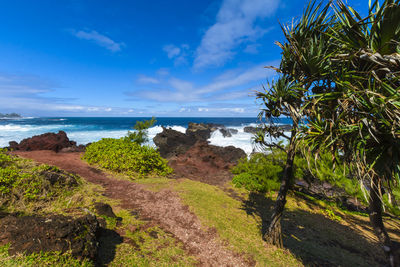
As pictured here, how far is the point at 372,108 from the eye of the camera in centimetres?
281

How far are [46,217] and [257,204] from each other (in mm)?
7982

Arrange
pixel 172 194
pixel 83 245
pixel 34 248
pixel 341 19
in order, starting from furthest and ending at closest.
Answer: pixel 172 194 → pixel 341 19 → pixel 83 245 → pixel 34 248

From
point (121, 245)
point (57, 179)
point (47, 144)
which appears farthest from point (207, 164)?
point (47, 144)

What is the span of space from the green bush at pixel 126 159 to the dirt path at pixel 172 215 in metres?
1.22

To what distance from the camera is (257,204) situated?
859cm

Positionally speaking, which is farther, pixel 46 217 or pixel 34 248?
pixel 46 217

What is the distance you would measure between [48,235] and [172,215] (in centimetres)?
375

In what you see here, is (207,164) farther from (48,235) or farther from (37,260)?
(37,260)

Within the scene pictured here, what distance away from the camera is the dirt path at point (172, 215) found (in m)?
4.43

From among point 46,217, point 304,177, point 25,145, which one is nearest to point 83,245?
point 46,217

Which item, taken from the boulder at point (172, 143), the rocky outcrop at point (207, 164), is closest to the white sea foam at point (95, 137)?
the boulder at point (172, 143)

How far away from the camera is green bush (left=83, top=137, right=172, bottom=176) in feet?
35.1

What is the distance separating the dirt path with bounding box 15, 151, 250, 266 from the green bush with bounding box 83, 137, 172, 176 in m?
1.22

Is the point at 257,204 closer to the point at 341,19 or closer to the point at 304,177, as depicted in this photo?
the point at 304,177
